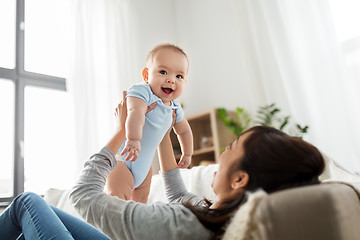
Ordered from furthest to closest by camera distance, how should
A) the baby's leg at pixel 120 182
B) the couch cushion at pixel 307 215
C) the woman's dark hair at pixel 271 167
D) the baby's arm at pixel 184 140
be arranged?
1. the baby's arm at pixel 184 140
2. the baby's leg at pixel 120 182
3. the woman's dark hair at pixel 271 167
4. the couch cushion at pixel 307 215

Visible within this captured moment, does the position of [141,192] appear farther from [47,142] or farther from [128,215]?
[47,142]

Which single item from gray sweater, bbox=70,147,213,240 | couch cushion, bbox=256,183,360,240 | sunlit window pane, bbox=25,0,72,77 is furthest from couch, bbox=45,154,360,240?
sunlit window pane, bbox=25,0,72,77

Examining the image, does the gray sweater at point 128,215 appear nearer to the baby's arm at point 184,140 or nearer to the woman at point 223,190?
the woman at point 223,190

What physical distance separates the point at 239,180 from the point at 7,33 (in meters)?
3.08

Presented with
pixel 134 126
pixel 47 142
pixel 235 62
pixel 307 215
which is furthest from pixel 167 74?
pixel 235 62

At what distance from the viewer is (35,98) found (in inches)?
120

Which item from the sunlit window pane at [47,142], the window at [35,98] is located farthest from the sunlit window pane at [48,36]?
the sunlit window pane at [47,142]

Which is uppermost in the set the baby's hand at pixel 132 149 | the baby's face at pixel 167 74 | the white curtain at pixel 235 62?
the white curtain at pixel 235 62

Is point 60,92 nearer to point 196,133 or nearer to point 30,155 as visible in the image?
point 30,155

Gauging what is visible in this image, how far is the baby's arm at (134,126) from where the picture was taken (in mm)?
877

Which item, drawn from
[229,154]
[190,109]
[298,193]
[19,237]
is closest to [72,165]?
[190,109]

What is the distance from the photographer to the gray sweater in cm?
70

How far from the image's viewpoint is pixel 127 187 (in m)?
1.06

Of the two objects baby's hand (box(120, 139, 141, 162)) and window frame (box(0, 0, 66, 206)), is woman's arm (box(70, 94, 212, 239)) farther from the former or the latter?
window frame (box(0, 0, 66, 206))
